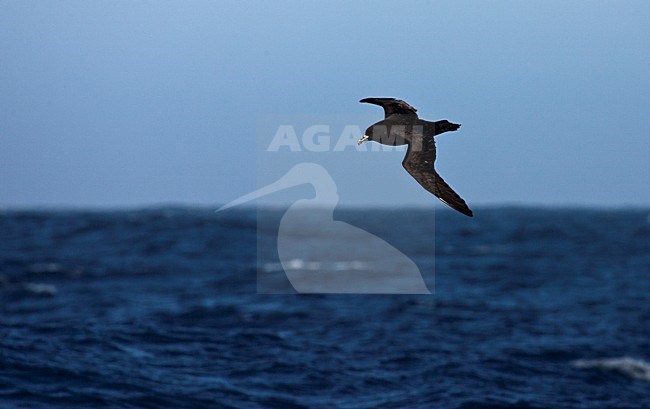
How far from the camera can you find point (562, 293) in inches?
1459

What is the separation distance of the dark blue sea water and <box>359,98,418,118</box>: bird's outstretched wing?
9.00 m

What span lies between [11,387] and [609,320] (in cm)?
2013

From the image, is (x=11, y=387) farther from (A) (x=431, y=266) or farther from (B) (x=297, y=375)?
(A) (x=431, y=266)

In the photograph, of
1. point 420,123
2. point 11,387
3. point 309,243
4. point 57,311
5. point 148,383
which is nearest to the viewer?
point 420,123

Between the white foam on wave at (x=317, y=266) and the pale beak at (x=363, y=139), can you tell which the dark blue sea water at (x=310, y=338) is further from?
the pale beak at (x=363, y=139)

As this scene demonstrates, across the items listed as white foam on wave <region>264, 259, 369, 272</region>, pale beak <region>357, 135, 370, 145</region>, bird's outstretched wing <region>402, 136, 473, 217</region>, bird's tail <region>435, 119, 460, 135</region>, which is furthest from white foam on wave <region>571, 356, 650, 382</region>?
white foam on wave <region>264, 259, 369, 272</region>

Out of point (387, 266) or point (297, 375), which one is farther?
point (387, 266)

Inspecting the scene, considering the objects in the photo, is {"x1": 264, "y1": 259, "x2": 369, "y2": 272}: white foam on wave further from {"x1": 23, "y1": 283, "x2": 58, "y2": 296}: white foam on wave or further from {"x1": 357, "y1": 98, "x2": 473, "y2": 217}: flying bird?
{"x1": 357, "y1": 98, "x2": 473, "y2": 217}: flying bird

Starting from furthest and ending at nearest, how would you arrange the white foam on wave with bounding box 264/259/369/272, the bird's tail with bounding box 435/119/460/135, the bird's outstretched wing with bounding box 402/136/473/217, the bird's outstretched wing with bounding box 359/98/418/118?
the white foam on wave with bounding box 264/259/369/272 < the bird's outstretched wing with bounding box 359/98/418/118 < the bird's tail with bounding box 435/119/460/135 < the bird's outstretched wing with bounding box 402/136/473/217

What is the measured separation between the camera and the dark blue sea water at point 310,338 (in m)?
18.8

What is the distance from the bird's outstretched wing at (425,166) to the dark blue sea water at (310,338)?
29.2 feet

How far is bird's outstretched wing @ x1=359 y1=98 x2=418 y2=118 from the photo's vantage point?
10797 millimetres

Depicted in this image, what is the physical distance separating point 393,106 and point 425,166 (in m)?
0.90

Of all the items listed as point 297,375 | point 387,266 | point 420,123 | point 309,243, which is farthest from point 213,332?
point 309,243
